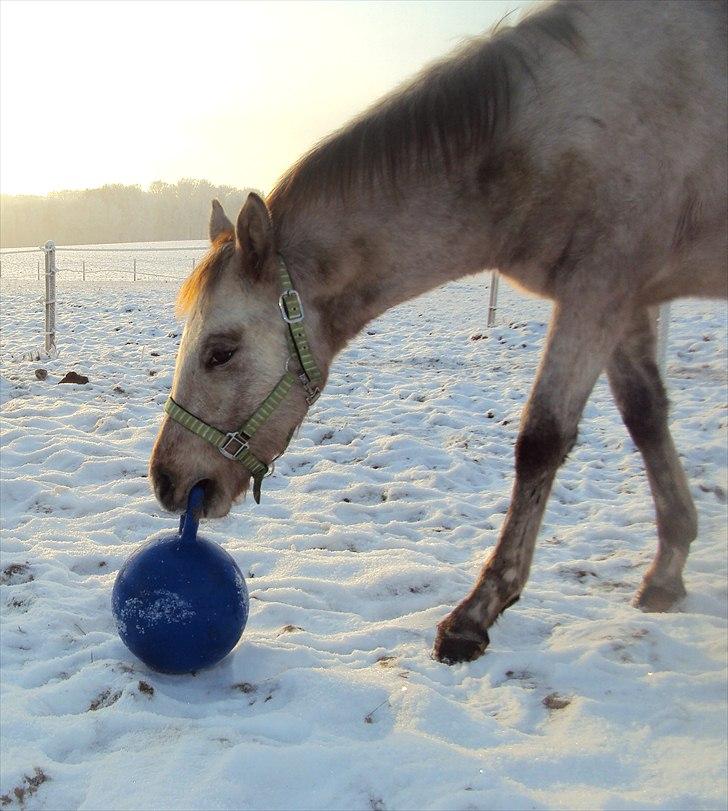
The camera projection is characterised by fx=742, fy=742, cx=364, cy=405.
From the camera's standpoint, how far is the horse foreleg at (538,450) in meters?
2.42

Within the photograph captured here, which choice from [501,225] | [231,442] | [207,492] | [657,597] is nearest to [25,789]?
[207,492]

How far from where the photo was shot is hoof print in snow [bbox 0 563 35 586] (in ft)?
9.84

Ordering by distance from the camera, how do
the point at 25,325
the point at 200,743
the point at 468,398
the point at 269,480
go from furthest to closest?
the point at 25,325
the point at 468,398
the point at 269,480
the point at 200,743

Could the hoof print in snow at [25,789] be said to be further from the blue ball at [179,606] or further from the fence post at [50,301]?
the fence post at [50,301]

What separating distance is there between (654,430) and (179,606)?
2048 mm

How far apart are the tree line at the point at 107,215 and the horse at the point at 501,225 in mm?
62029

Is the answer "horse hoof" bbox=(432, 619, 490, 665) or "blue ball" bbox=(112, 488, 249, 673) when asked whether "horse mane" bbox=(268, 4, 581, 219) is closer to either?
"blue ball" bbox=(112, 488, 249, 673)

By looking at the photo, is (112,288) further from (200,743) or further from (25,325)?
(200,743)

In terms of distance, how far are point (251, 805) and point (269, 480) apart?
298 centimetres

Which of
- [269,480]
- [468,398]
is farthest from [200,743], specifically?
[468,398]

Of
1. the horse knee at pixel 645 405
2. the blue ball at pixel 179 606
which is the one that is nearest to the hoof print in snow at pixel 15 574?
the blue ball at pixel 179 606

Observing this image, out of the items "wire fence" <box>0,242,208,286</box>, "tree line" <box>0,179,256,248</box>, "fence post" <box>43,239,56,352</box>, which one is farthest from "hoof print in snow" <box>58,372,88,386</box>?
"tree line" <box>0,179,256,248</box>

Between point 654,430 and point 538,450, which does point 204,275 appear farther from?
point 654,430

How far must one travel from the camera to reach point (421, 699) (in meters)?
2.18
